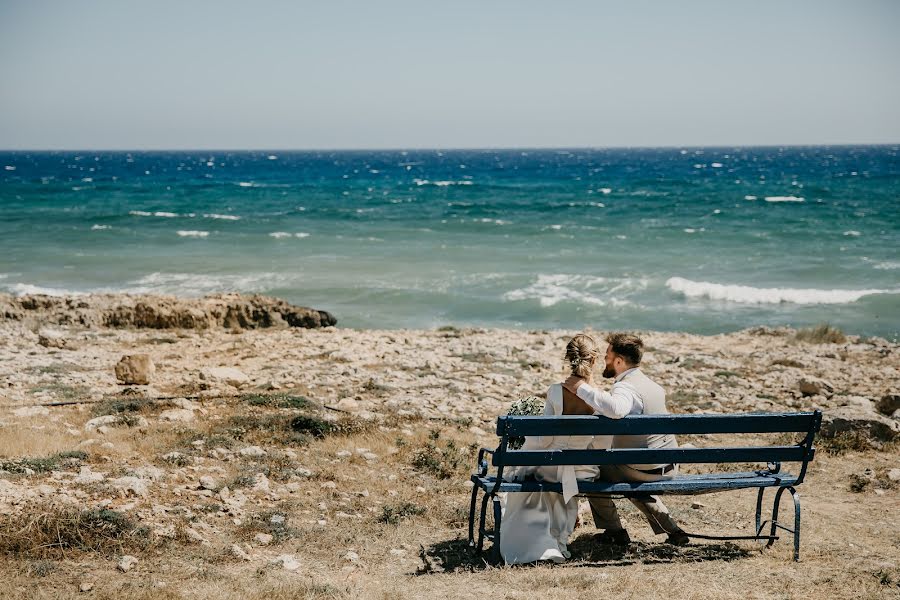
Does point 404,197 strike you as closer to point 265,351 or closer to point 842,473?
point 265,351

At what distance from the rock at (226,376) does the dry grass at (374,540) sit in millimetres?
2091

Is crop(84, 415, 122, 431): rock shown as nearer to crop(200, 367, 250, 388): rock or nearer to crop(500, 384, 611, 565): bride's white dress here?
crop(200, 367, 250, 388): rock

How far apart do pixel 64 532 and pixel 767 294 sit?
23.0 m

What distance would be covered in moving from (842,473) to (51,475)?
724cm

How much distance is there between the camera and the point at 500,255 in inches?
1296

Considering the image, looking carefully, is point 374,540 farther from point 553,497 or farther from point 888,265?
point 888,265

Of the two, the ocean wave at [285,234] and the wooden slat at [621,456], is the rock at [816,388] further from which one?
the ocean wave at [285,234]

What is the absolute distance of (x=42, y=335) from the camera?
525 inches

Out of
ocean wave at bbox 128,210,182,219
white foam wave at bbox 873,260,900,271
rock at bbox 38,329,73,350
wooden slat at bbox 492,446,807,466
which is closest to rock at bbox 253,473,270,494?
wooden slat at bbox 492,446,807,466

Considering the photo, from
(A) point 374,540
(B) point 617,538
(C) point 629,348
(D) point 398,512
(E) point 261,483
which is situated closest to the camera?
(C) point 629,348

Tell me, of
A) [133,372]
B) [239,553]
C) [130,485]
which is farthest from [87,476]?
[133,372]

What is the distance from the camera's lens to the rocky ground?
16.3ft

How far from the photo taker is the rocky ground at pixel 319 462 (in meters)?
4.96

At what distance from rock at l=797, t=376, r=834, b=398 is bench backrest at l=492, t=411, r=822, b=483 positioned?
5788 mm
